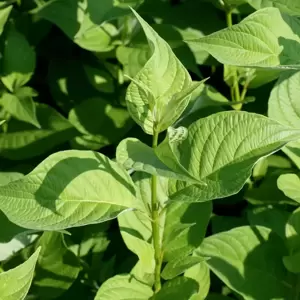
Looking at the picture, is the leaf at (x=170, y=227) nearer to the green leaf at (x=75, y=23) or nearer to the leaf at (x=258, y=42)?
the leaf at (x=258, y=42)

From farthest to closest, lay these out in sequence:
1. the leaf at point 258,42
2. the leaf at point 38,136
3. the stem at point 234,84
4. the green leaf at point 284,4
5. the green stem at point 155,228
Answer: the leaf at point 38,136, the stem at point 234,84, the green leaf at point 284,4, the leaf at point 258,42, the green stem at point 155,228

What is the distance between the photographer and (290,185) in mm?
1098

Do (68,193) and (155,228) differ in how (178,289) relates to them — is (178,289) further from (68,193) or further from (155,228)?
(68,193)

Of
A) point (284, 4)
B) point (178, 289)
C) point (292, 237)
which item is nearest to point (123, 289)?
point (178, 289)

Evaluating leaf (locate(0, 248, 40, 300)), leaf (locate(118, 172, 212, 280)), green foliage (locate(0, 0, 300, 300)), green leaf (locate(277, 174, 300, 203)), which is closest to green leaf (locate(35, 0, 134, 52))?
green foliage (locate(0, 0, 300, 300))

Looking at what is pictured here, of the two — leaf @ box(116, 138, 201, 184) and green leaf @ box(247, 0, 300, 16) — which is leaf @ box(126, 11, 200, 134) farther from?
green leaf @ box(247, 0, 300, 16)

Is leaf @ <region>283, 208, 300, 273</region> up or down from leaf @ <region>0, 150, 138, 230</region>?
down

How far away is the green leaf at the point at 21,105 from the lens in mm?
1291

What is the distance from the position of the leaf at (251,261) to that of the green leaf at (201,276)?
0.04m

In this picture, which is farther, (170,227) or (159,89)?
(170,227)

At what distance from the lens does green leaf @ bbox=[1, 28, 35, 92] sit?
1.36m

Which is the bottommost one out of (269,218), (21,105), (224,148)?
(269,218)

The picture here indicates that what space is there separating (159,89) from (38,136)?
0.56 m

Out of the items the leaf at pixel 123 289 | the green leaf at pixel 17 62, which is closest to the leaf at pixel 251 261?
the leaf at pixel 123 289
